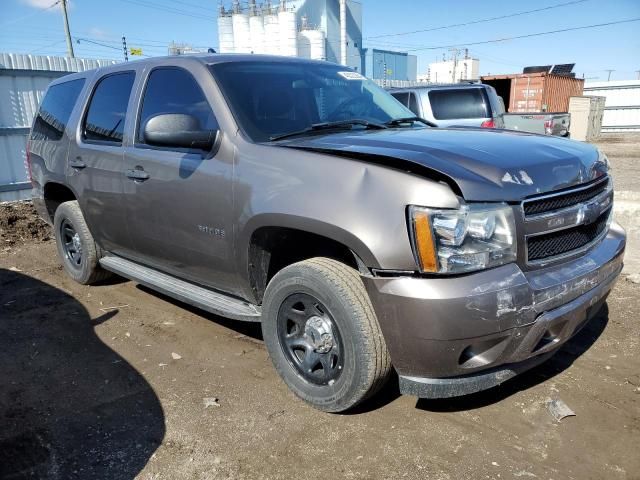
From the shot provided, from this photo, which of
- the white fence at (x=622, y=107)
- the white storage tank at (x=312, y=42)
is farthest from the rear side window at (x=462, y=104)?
the white storage tank at (x=312, y=42)

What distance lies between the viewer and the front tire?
98.1 inches

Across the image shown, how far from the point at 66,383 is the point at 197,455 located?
4.14 ft

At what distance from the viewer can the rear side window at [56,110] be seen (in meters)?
4.69

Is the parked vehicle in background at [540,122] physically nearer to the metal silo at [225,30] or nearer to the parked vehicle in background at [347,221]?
the parked vehicle in background at [347,221]

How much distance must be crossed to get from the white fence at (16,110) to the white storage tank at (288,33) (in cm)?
4010

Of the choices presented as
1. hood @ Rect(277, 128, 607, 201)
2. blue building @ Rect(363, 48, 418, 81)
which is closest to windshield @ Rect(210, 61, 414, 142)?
hood @ Rect(277, 128, 607, 201)

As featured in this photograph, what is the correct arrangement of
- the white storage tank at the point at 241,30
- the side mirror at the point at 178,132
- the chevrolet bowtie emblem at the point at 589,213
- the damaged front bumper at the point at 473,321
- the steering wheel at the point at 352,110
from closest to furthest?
the damaged front bumper at the point at 473,321, the chevrolet bowtie emblem at the point at 589,213, the side mirror at the point at 178,132, the steering wheel at the point at 352,110, the white storage tank at the point at 241,30

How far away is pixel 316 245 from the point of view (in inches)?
114

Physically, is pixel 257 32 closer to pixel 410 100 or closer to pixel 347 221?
pixel 410 100

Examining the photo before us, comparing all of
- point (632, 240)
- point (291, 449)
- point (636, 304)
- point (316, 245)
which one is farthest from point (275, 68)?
point (632, 240)

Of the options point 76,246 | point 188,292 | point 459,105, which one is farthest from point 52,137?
point 459,105

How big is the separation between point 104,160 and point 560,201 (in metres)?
3.23

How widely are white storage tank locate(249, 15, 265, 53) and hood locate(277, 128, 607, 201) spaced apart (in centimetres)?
5060

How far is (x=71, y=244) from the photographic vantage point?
520cm
